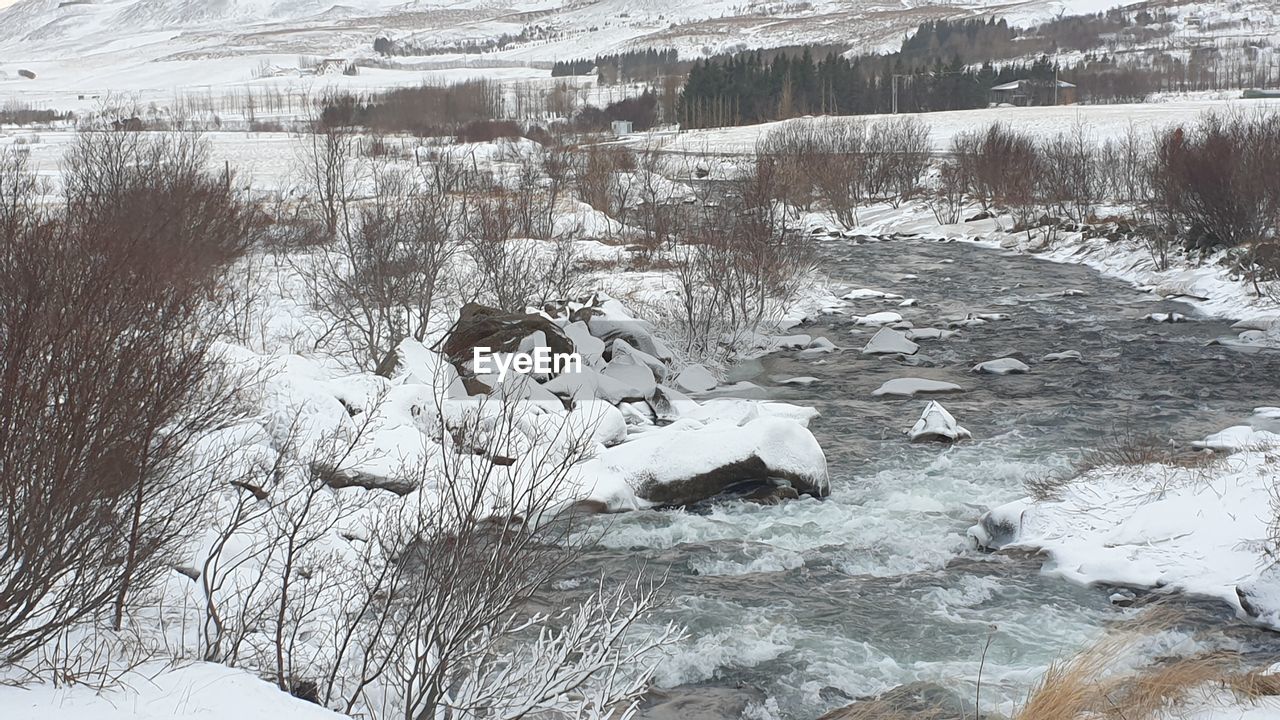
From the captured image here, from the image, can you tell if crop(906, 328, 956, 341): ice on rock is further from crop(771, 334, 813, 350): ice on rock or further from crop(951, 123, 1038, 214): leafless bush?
crop(951, 123, 1038, 214): leafless bush

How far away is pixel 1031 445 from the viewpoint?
467 inches

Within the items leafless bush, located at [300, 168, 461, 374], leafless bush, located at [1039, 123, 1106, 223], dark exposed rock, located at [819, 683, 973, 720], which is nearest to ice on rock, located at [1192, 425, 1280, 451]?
dark exposed rock, located at [819, 683, 973, 720]

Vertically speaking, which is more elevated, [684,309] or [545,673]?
[545,673]

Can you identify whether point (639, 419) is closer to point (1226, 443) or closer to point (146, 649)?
point (1226, 443)

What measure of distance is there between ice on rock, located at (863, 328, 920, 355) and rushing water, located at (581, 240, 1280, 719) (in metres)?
0.30

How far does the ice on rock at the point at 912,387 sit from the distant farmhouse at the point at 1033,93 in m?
73.5

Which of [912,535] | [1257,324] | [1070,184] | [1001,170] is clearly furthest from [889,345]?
[1001,170]

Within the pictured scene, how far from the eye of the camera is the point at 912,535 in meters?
9.31

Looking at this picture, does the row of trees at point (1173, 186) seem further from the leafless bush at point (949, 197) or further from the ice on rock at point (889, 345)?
the ice on rock at point (889, 345)

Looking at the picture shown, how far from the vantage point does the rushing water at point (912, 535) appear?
7.05m

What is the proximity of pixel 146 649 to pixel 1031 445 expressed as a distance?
391 inches

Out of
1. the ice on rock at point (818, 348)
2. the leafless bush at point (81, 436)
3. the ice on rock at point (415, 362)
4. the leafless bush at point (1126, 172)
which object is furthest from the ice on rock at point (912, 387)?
the leafless bush at point (1126, 172)

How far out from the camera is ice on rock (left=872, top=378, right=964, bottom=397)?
14.5 m

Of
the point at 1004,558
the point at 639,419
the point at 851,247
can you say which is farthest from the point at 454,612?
the point at 851,247
